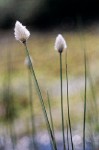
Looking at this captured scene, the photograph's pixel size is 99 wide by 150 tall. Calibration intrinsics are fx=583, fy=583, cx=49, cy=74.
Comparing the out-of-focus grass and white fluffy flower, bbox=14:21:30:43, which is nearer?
white fluffy flower, bbox=14:21:30:43

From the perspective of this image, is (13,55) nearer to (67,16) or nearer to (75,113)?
(67,16)

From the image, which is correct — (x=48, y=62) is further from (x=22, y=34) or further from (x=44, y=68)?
(x=22, y=34)

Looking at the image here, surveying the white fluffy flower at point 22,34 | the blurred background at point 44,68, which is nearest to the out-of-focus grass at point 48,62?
the blurred background at point 44,68

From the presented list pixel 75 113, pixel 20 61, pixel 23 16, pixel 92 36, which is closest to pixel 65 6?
pixel 23 16

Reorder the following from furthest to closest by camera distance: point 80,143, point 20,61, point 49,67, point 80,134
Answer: point 20,61, point 49,67, point 80,134, point 80,143

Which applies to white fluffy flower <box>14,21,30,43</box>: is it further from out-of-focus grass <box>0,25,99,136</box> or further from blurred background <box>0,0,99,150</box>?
out-of-focus grass <box>0,25,99,136</box>

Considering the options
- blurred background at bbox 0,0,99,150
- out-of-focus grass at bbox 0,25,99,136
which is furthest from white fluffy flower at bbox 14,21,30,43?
out-of-focus grass at bbox 0,25,99,136

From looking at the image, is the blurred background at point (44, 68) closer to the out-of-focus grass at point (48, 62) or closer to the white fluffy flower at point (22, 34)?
the out-of-focus grass at point (48, 62)
